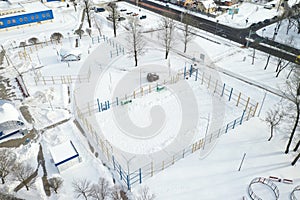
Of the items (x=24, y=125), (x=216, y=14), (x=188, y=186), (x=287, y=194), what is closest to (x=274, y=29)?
(x=216, y=14)

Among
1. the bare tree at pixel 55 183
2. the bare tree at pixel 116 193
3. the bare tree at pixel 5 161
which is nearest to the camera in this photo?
the bare tree at pixel 116 193

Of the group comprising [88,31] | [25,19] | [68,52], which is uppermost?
[25,19]

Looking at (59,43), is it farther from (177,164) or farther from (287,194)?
(287,194)

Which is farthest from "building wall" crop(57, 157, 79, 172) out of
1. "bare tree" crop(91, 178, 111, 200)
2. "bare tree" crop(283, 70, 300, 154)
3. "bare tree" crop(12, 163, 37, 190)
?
"bare tree" crop(283, 70, 300, 154)

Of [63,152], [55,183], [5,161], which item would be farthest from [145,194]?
[5,161]

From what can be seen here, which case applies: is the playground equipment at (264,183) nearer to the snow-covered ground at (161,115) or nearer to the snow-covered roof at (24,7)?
the snow-covered ground at (161,115)

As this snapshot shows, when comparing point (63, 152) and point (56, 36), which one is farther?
point (56, 36)

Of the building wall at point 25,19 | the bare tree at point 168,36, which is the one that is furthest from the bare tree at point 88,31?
the bare tree at point 168,36

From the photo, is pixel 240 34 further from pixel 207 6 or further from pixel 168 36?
pixel 168 36
